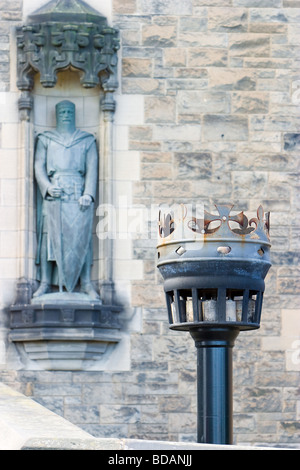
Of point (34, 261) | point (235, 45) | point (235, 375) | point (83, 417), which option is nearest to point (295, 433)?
point (235, 375)

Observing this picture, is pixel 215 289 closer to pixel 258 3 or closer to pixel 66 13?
pixel 66 13

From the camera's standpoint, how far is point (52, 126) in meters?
9.26

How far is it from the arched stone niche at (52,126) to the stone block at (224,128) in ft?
2.54

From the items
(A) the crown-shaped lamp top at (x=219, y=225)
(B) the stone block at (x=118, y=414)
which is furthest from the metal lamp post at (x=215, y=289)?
(B) the stone block at (x=118, y=414)

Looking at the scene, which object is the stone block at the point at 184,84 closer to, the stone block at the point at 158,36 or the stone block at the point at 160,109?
the stone block at the point at 160,109

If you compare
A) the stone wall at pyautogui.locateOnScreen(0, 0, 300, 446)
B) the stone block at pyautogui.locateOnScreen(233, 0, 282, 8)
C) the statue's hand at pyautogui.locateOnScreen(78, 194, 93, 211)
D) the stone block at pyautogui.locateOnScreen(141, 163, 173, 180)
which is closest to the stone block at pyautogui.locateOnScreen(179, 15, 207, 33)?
the stone wall at pyautogui.locateOnScreen(0, 0, 300, 446)

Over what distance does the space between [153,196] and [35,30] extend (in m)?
1.60

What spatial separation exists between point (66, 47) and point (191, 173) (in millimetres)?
1401

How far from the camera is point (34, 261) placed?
9.05 m

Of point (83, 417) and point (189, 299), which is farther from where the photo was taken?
point (83, 417)

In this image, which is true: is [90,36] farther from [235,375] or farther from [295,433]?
[295,433]

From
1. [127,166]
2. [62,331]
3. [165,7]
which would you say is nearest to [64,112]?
[127,166]

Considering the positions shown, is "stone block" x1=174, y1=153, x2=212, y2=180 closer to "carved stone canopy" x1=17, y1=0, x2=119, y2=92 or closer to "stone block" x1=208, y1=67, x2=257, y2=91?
"stone block" x1=208, y1=67, x2=257, y2=91

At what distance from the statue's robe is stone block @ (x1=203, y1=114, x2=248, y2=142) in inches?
36.4
